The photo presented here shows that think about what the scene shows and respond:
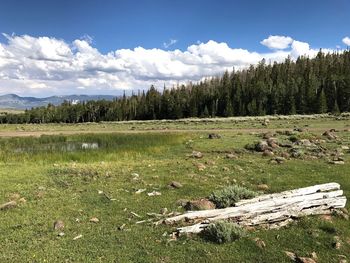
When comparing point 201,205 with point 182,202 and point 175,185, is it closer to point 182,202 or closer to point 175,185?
point 182,202

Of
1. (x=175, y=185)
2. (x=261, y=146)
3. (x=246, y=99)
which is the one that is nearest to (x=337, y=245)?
(x=175, y=185)

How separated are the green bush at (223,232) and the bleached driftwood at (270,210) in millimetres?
374

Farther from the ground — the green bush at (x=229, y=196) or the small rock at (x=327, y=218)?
the green bush at (x=229, y=196)

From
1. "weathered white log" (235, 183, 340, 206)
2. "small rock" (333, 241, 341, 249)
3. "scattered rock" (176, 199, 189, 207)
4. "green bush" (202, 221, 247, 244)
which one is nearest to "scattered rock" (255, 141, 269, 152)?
"weathered white log" (235, 183, 340, 206)

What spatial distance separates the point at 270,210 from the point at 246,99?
10656cm

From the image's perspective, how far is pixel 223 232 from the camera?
11.3 metres

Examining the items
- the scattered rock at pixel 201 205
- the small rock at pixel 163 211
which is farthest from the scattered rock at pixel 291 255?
the small rock at pixel 163 211

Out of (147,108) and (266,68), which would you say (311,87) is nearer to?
(266,68)

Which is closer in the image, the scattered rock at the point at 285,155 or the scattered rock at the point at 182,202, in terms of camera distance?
the scattered rock at the point at 182,202

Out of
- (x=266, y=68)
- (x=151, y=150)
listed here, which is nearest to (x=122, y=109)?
(x=266, y=68)

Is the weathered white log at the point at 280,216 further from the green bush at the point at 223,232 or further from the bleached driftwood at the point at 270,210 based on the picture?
the green bush at the point at 223,232

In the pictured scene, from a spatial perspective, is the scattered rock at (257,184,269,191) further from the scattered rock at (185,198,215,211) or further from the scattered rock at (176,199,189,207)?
the scattered rock at (185,198,215,211)

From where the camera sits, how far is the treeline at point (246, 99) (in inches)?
4043

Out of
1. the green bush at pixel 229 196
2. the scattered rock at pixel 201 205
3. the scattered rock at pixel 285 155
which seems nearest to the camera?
the green bush at pixel 229 196
